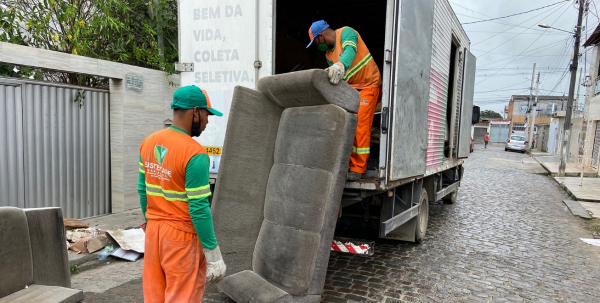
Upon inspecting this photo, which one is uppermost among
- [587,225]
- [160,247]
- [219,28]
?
[219,28]

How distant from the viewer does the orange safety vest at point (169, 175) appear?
212 cm

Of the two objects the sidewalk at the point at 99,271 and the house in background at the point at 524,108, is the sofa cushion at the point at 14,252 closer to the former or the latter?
the sidewalk at the point at 99,271

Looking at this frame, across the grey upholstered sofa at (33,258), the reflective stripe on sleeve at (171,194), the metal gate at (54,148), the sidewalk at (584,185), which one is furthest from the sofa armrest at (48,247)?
the sidewalk at (584,185)

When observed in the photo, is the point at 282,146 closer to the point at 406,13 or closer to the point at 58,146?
the point at 406,13

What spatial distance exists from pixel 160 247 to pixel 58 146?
4.47 m

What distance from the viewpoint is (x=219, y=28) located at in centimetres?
401

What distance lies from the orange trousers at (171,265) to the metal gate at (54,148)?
13.5 feet

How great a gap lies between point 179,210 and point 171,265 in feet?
1.09

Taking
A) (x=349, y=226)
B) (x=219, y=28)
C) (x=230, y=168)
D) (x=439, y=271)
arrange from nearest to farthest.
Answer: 1. (x=230, y=168)
2. (x=219, y=28)
3. (x=439, y=271)
4. (x=349, y=226)

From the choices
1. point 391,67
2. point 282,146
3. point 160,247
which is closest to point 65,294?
point 160,247

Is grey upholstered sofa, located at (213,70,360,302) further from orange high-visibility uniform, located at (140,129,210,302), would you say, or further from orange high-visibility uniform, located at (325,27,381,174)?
orange high-visibility uniform, located at (140,129,210,302)

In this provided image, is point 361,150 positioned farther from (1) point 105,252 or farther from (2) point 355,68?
(1) point 105,252

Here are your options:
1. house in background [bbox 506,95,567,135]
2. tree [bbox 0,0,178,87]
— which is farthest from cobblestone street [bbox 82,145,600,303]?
house in background [bbox 506,95,567,135]

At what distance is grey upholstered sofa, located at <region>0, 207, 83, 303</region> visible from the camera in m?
2.77
